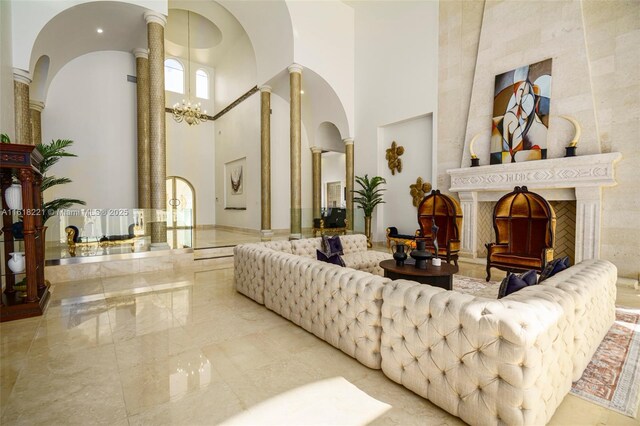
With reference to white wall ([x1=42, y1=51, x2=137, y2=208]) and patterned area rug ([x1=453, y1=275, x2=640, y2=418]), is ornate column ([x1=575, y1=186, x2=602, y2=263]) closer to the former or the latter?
patterned area rug ([x1=453, y1=275, x2=640, y2=418])

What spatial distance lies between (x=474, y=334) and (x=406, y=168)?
7.35m

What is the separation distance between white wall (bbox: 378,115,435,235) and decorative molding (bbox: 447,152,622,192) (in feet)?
4.18

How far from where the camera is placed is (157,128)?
616 centimetres

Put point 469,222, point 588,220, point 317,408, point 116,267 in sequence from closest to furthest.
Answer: point 317,408 → point 588,220 → point 116,267 → point 469,222

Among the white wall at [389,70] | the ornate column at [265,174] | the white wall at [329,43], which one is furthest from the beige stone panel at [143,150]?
the white wall at [389,70]

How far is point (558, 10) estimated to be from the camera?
558cm

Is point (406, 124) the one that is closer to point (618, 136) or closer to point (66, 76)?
point (618, 136)

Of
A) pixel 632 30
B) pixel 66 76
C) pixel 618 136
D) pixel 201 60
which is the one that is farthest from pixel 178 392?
pixel 201 60

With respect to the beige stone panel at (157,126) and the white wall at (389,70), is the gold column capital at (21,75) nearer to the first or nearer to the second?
the beige stone panel at (157,126)

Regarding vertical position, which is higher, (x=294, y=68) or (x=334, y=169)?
(x=294, y=68)

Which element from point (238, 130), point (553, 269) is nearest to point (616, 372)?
point (553, 269)

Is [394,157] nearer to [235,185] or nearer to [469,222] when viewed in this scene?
[469,222]

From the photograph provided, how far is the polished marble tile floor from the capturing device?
1828 mm

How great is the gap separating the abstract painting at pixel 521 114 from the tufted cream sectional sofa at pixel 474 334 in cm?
372
